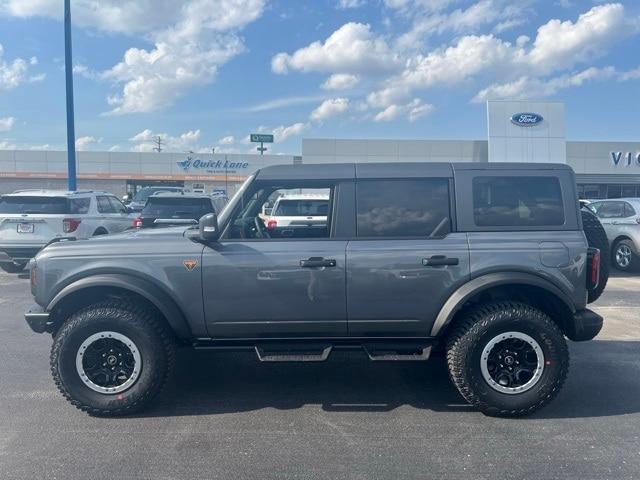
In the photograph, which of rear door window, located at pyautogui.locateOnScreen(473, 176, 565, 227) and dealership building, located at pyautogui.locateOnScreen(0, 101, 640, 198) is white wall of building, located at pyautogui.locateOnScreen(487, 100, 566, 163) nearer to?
dealership building, located at pyautogui.locateOnScreen(0, 101, 640, 198)

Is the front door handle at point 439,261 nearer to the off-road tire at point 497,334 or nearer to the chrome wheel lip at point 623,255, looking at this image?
the off-road tire at point 497,334

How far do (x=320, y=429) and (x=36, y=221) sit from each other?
824cm

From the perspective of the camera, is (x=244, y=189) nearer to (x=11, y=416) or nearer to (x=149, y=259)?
(x=149, y=259)

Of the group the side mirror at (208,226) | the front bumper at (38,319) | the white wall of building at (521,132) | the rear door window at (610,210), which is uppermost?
the white wall of building at (521,132)

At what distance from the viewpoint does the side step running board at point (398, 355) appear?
162 inches

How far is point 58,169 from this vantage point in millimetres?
46938

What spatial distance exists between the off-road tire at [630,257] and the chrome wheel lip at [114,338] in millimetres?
10753

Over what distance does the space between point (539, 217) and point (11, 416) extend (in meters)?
4.52

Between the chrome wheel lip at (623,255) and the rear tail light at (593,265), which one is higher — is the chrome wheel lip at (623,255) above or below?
below

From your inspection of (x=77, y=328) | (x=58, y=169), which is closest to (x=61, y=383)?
(x=77, y=328)

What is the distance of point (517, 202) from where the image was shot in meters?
4.21

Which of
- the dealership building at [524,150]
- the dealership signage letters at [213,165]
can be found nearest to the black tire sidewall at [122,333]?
the dealership building at [524,150]

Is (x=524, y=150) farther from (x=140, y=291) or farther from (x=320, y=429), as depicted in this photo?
(x=140, y=291)

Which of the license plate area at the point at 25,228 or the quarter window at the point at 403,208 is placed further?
the license plate area at the point at 25,228
